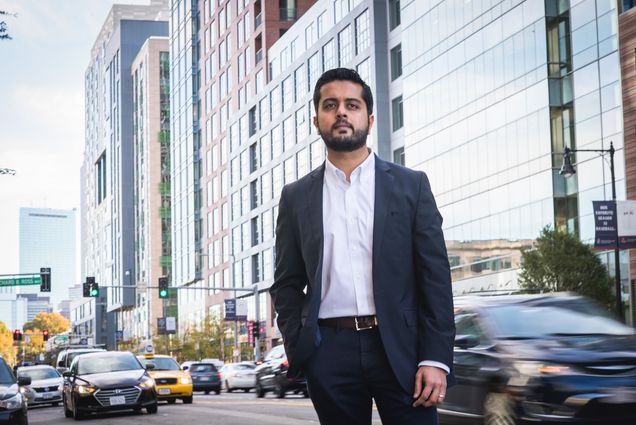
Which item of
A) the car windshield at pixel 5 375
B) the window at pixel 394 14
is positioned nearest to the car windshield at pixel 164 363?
the car windshield at pixel 5 375

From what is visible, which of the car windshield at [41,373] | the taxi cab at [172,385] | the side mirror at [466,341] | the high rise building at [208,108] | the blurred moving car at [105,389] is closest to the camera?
the side mirror at [466,341]

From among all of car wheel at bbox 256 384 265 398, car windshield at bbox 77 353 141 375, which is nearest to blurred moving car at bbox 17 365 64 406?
car wheel at bbox 256 384 265 398

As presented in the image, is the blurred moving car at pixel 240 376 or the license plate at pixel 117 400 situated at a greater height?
the license plate at pixel 117 400

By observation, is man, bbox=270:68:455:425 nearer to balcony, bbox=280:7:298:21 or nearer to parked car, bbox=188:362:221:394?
parked car, bbox=188:362:221:394

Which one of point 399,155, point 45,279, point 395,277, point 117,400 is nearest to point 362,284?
point 395,277

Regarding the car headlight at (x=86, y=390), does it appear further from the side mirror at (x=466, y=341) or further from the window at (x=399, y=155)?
the window at (x=399, y=155)

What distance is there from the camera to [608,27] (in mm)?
42906

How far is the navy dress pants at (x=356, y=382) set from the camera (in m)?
3.91

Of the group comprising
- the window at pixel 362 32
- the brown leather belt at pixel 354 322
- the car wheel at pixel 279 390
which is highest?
the window at pixel 362 32

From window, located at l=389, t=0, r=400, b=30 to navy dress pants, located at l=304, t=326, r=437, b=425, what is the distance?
2333 inches

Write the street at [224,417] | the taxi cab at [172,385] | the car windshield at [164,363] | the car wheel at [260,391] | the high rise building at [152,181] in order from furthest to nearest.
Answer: the high rise building at [152,181]
the car wheel at [260,391]
the car windshield at [164,363]
the taxi cab at [172,385]
the street at [224,417]

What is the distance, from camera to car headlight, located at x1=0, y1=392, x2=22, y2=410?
13.4m

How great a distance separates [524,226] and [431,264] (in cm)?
4408

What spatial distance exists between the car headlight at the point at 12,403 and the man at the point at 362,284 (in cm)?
1002
